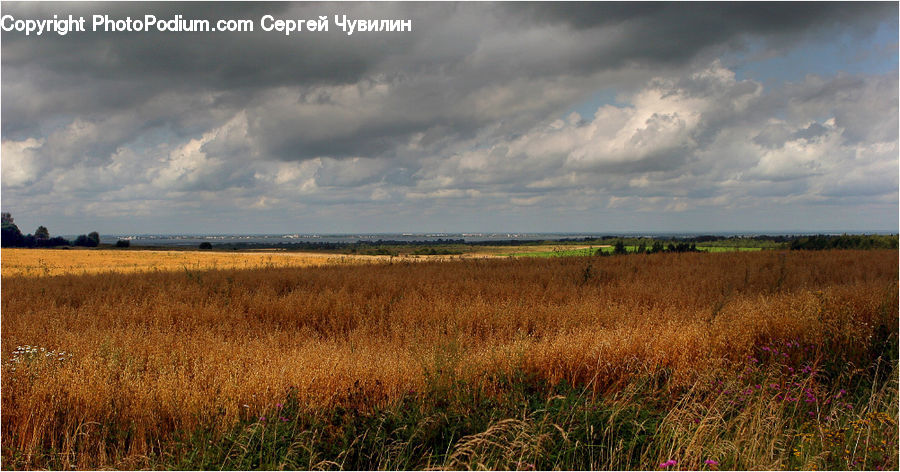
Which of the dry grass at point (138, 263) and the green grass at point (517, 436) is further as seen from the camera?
the dry grass at point (138, 263)

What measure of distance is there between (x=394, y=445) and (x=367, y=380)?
145cm

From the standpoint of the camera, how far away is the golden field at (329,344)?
5066 mm

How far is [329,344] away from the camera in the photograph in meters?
8.11

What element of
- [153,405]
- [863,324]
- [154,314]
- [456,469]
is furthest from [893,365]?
[154,314]

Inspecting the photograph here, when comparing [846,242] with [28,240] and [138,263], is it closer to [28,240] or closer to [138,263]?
[138,263]

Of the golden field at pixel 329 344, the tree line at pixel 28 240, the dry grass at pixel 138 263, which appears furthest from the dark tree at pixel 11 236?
the golden field at pixel 329 344

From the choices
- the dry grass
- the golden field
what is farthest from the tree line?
the golden field

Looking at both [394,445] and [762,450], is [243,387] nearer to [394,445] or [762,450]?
[394,445]

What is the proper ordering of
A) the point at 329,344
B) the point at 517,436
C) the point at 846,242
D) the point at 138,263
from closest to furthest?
the point at 517,436
the point at 329,344
the point at 846,242
the point at 138,263

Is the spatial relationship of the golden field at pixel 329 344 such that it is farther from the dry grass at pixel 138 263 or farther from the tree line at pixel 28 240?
the tree line at pixel 28 240

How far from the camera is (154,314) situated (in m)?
10.4

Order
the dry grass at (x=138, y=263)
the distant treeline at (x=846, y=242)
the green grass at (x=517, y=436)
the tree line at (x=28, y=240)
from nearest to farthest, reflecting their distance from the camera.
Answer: the green grass at (x=517, y=436), the dry grass at (x=138, y=263), the distant treeline at (x=846, y=242), the tree line at (x=28, y=240)

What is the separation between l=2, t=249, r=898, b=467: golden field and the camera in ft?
16.6

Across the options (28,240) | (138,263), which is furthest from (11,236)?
(138,263)
